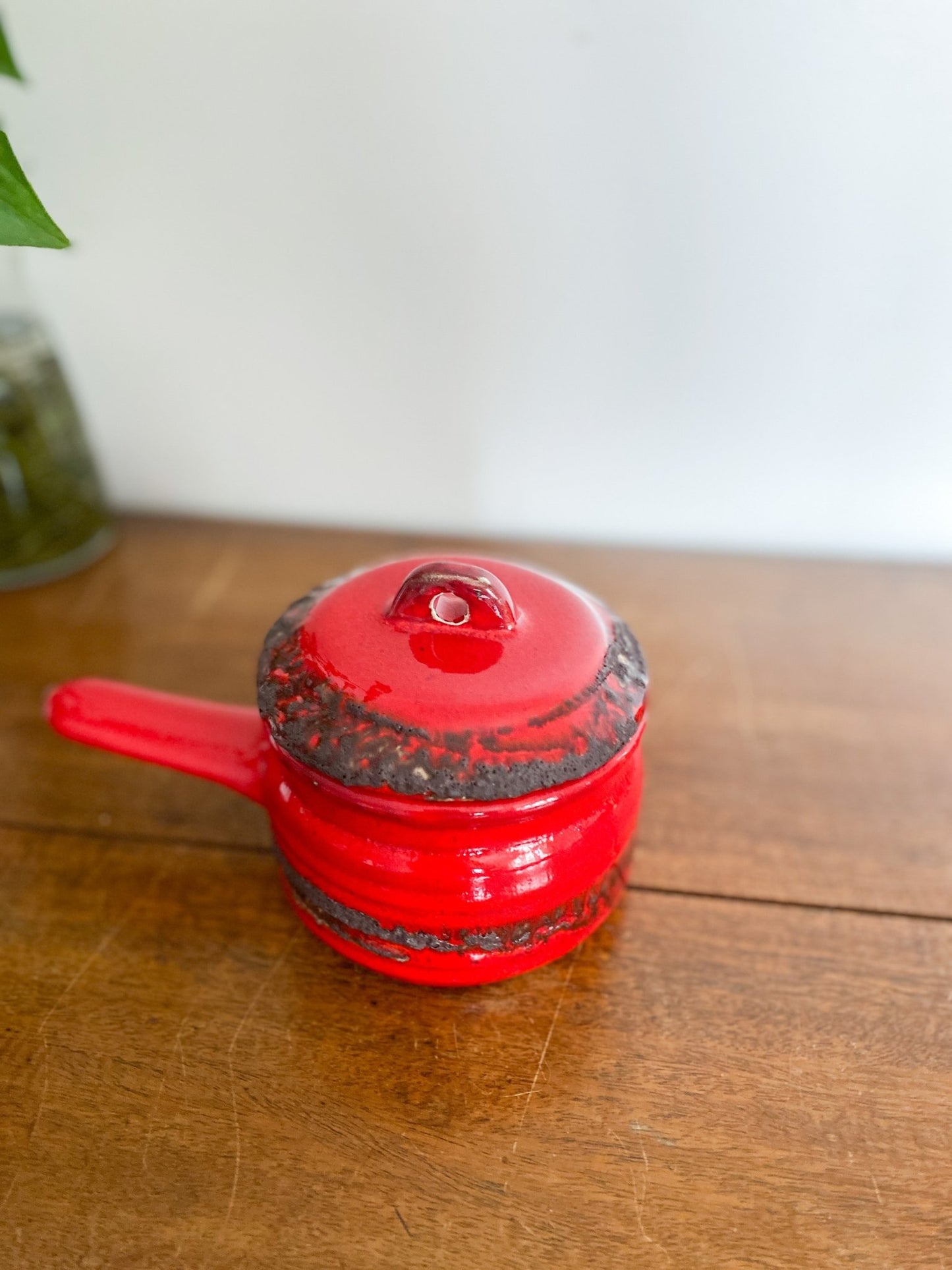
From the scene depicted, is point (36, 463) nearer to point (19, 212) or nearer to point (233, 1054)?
point (19, 212)

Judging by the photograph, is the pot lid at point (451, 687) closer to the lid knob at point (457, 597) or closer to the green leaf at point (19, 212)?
the lid knob at point (457, 597)

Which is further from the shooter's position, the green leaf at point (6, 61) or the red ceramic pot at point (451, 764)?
the green leaf at point (6, 61)

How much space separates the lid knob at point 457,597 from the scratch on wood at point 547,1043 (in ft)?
0.57

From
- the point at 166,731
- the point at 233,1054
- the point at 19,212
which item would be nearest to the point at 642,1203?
the point at 233,1054

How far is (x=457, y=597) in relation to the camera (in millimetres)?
375

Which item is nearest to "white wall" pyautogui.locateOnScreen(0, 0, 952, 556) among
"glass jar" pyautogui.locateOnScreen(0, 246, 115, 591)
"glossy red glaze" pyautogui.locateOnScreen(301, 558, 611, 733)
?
"glass jar" pyautogui.locateOnScreen(0, 246, 115, 591)

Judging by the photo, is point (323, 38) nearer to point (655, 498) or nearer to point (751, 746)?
point (655, 498)

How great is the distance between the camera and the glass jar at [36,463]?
656 millimetres

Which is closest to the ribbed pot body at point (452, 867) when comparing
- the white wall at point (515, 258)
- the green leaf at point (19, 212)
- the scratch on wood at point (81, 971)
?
the scratch on wood at point (81, 971)

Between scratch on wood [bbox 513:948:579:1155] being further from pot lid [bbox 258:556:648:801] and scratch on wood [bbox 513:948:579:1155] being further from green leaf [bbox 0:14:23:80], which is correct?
green leaf [bbox 0:14:23:80]

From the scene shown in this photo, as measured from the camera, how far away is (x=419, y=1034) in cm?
38

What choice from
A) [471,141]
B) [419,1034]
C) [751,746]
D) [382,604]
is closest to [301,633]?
[382,604]

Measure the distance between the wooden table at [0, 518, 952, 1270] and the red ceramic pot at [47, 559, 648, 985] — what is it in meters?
0.04

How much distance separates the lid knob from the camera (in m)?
0.36
